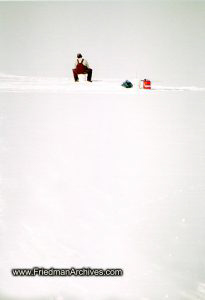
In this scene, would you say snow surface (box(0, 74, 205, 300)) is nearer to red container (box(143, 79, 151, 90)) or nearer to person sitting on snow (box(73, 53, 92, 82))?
red container (box(143, 79, 151, 90))

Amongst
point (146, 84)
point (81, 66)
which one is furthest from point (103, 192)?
point (81, 66)

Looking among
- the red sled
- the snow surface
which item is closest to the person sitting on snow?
the snow surface

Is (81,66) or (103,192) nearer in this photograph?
(103,192)

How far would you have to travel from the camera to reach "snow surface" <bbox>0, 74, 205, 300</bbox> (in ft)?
10.00

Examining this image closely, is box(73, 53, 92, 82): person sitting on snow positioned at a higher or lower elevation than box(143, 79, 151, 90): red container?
higher

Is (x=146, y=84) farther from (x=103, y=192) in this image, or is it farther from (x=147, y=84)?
(x=103, y=192)

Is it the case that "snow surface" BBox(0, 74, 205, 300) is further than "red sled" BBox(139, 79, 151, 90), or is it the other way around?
"red sled" BBox(139, 79, 151, 90)

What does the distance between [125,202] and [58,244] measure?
0.85 metres

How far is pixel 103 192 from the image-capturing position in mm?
3492

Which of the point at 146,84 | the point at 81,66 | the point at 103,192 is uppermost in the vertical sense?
the point at 81,66

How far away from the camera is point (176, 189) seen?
3.50m

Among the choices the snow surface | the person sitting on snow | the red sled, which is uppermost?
the person sitting on snow

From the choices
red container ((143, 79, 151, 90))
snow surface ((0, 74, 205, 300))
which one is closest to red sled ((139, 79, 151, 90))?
red container ((143, 79, 151, 90))

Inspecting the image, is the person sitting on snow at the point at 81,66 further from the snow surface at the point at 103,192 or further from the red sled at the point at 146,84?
the red sled at the point at 146,84
